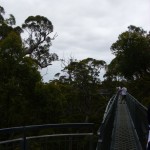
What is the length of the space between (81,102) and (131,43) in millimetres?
10693

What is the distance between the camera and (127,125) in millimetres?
15047

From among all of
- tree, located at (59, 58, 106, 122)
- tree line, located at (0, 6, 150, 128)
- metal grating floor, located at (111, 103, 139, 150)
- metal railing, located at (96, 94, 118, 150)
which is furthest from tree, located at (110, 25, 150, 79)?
metal railing, located at (96, 94, 118, 150)

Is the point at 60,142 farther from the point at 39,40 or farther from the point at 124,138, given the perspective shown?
the point at 39,40

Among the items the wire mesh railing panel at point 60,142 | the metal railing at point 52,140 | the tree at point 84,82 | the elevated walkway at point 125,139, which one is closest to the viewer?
the metal railing at point 52,140

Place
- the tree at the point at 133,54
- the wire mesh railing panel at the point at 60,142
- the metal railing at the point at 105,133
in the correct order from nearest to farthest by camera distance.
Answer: the metal railing at the point at 105,133, the wire mesh railing panel at the point at 60,142, the tree at the point at 133,54

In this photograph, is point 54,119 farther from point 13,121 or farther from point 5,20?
point 5,20

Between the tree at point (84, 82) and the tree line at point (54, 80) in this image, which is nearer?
the tree line at point (54, 80)

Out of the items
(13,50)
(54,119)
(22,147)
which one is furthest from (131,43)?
(22,147)

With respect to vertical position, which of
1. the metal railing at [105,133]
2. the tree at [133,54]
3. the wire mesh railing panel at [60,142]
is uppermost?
the tree at [133,54]

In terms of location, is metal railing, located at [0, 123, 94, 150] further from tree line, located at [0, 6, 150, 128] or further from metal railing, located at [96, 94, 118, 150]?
tree line, located at [0, 6, 150, 128]

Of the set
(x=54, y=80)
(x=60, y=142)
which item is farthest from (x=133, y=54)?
(x=60, y=142)

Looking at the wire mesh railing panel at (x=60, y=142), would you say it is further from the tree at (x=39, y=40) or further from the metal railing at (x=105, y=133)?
the tree at (x=39, y=40)

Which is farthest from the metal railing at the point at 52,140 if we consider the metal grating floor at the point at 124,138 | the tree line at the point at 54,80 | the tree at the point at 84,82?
the tree at the point at 84,82

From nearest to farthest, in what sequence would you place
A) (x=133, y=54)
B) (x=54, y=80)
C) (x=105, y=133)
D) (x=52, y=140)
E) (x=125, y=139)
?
(x=105, y=133), (x=52, y=140), (x=125, y=139), (x=133, y=54), (x=54, y=80)
